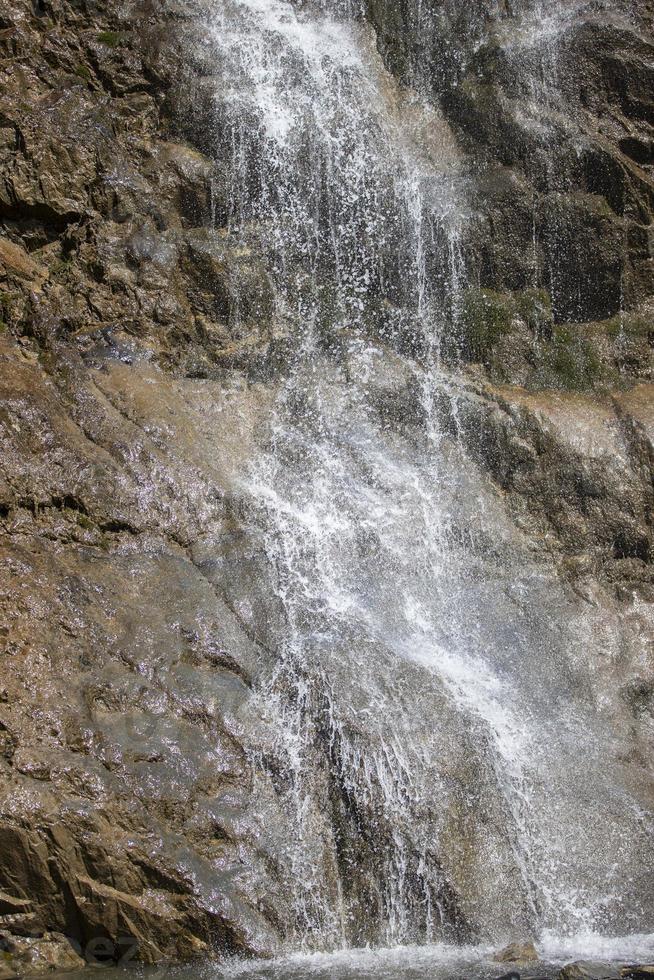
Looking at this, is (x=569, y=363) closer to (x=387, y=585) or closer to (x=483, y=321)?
(x=483, y=321)

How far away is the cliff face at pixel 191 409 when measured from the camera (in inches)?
253

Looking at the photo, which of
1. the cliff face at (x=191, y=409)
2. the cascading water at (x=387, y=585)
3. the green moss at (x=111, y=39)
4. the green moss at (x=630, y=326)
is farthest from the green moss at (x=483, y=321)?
the green moss at (x=111, y=39)

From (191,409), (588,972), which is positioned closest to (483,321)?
(191,409)

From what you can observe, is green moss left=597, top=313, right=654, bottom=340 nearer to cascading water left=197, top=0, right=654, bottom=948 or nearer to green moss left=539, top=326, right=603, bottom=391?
green moss left=539, top=326, right=603, bottom=391

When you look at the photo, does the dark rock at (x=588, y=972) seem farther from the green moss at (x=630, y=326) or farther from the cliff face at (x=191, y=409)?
the green moss at (x=630, y=326)

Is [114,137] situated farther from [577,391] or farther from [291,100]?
[577,391]

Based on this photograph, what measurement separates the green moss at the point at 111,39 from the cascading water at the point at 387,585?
3.53 ft

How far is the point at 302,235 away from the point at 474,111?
8.20ft

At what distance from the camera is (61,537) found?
783 cm

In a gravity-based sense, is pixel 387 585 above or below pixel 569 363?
below

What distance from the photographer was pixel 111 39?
10.8 m

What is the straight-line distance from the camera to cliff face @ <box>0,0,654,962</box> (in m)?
6.44

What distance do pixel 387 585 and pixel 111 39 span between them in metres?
6.57

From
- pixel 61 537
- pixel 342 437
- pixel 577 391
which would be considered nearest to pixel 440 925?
pixel 61 537
